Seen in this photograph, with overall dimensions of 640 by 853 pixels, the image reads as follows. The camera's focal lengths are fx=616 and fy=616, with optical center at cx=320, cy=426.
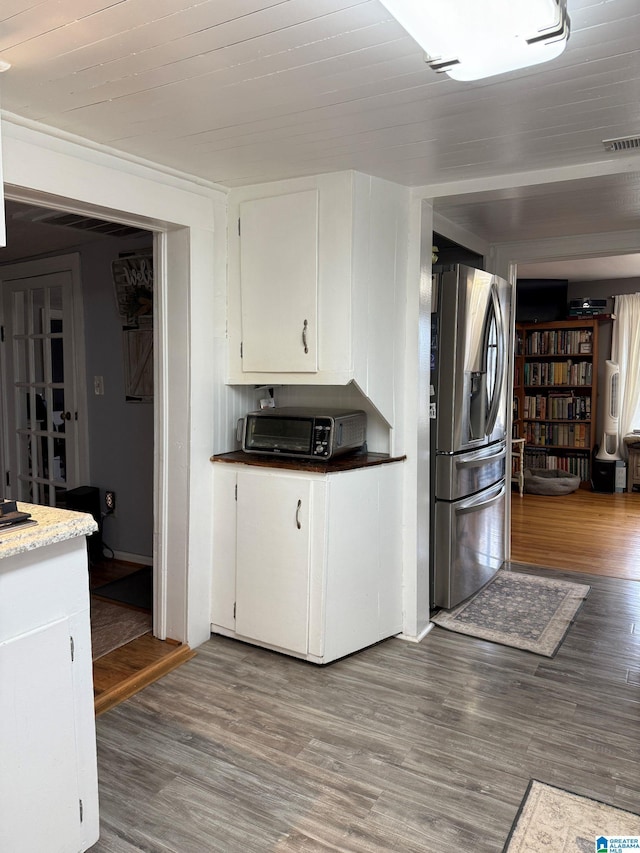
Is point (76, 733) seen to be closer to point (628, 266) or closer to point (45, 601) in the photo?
point (45, 601)

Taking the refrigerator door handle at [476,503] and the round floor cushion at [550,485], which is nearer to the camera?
the refrigerator door handle at [476,503]

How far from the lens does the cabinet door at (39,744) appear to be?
1.45 metres

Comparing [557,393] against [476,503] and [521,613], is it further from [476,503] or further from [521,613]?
[521,613]

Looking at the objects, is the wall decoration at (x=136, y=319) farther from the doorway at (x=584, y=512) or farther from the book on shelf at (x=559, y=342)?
the book on shelf at (x=559, y=342)

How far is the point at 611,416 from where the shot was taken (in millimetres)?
6934

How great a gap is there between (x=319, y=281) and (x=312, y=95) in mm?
922

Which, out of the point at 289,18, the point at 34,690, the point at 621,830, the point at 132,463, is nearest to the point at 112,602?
the point at 132,463

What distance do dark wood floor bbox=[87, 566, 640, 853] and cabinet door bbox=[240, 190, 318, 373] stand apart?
4.57 ft

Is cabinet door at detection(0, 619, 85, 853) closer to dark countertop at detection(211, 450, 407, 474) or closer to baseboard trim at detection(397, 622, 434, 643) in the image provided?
dark countertop at detection(211, 450, 407, 474)

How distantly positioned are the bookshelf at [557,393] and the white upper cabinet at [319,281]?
16.1 ft

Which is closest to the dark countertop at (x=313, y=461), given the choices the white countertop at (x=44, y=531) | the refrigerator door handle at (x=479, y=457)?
the refrigerator door handle at (x=479, y=457)

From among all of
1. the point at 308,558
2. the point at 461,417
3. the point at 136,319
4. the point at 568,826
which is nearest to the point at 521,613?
the point at 461,417

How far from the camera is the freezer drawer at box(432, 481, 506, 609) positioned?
3357 millimetres

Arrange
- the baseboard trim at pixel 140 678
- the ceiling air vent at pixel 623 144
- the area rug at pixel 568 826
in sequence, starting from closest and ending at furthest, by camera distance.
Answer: the area rug at pixel 568 826 < the ceiling air vent at pixel 623 144 < the baseboard trim at pixel 140 678
